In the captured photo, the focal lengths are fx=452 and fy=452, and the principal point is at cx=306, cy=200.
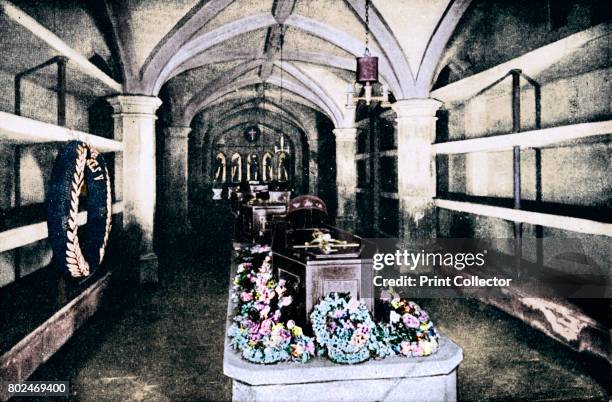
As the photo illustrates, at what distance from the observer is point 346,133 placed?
13.7 m

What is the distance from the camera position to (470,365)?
4.39 m

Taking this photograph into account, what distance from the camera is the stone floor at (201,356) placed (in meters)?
3.88

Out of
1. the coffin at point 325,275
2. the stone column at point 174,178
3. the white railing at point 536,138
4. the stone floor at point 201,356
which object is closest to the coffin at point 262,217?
the stone floor at point 201,356

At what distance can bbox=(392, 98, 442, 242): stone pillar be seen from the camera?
7848 millimetres

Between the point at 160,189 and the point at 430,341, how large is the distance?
418 inches

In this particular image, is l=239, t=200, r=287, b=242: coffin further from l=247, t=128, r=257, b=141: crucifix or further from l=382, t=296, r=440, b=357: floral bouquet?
l=247, t=128, r=257, b=141: crucifix

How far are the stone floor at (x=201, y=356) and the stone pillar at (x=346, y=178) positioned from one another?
742cm

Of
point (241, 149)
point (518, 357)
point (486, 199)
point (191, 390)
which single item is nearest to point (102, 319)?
point (191, 390)

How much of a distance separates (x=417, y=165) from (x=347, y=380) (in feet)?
16.8

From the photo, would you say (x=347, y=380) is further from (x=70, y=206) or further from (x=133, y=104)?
(x=133, y=104)

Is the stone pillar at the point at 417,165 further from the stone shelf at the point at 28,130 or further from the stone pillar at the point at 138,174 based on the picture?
the stone shelf at the point at 28,130

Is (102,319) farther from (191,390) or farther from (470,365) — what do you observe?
(470,365)

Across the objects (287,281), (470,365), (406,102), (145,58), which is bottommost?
(470,365)

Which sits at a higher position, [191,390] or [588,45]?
[588,45]
